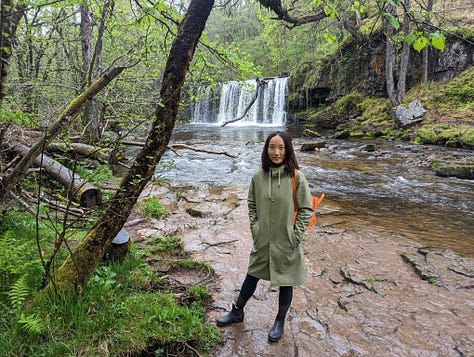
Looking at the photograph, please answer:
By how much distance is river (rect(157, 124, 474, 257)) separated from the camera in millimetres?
5997

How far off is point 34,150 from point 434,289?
4710 mm

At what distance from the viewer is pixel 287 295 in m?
2.96

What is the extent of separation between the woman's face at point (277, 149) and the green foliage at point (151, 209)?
404cm

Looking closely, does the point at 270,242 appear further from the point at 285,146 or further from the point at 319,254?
the point at 319,254

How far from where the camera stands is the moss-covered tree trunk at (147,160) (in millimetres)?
2604

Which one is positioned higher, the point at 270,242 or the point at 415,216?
the point at 270,242

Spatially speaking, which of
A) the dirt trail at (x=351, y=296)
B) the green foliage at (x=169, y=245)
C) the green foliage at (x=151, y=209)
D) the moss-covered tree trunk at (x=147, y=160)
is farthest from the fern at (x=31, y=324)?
the green foliage at (x=151, y=209)

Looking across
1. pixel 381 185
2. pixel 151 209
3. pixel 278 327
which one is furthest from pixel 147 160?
pixel 381 185

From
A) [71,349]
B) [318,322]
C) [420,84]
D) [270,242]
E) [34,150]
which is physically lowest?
[318,322]

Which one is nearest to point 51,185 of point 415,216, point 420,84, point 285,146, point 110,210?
point 110,210

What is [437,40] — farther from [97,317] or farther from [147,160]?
[97,317]

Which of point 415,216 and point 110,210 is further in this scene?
point 415,216

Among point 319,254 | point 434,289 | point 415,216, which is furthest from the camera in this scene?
point 415,216

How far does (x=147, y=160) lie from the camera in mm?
2713
